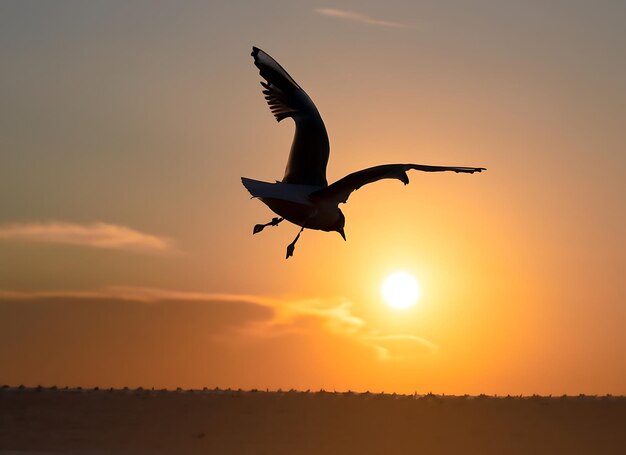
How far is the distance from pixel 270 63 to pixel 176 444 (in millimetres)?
9741

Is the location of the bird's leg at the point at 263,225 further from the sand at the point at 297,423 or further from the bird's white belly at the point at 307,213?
the sand at the point at 297,423

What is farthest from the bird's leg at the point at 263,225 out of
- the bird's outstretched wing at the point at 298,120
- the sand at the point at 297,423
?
the sand at the point at 297,423

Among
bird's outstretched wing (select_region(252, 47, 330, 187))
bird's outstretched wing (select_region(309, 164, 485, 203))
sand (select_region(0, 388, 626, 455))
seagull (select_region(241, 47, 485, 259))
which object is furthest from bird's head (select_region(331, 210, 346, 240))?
sand (select_region(0, 388, 626, 455))

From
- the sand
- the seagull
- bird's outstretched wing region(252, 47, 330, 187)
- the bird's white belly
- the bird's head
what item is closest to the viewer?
the seagull

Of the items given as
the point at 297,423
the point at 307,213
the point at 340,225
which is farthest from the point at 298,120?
the point at 297,423

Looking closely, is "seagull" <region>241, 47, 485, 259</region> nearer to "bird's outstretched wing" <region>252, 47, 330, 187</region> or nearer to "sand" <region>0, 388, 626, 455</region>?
"bird's outstretched wing" <region>252, 47, 330, 187</region>

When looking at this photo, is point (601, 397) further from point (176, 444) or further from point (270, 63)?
point (270, 63)

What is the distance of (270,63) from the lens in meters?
16.5

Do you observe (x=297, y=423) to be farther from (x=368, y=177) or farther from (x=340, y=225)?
(x=368, y=177)

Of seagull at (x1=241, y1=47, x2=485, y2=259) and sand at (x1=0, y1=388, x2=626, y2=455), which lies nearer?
seagull at (x1=241, y1=47, x2=485, y2=259)

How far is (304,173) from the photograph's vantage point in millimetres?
15195

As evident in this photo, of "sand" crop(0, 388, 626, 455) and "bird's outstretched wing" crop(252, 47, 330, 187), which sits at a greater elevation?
"bird's outstretched wing" crop(252, 47, 330, 187)

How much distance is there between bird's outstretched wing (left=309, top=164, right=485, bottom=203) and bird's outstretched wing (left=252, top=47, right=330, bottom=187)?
1.53m

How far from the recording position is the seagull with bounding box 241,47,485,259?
13.0 meters
